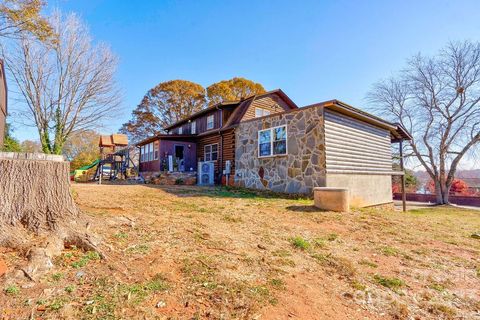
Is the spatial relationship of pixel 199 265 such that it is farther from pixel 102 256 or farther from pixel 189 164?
pixel 189 164

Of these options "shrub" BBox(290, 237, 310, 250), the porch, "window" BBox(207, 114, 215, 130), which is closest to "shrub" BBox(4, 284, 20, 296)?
"shrub" BBox(290, 237, 310, 250)

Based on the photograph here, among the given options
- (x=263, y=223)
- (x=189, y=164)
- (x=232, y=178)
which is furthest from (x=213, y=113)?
(x=263, y=223)

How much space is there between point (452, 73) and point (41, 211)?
89.7 feet

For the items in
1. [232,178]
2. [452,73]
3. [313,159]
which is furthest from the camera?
[452,73]

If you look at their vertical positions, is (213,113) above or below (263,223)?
above

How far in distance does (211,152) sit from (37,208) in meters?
13.5

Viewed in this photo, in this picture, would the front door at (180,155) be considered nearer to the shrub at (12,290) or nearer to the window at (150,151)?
the window at (150,151)

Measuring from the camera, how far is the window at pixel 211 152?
52.5ft

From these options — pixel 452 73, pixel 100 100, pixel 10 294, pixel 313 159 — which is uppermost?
pixel 452 73

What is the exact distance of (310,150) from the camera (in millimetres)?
9578

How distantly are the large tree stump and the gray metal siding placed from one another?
811 cm

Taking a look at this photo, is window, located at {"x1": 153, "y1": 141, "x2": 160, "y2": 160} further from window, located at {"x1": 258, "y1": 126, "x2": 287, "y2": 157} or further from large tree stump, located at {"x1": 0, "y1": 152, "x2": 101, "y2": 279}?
large tree stump, located at {"x1": 0, "y1": 152, "x2": 101, "y2": 279}

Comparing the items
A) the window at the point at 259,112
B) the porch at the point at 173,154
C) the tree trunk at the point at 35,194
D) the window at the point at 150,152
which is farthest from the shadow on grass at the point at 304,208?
the window at the point at 150,152

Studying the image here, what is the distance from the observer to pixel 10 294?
2.01 meters
